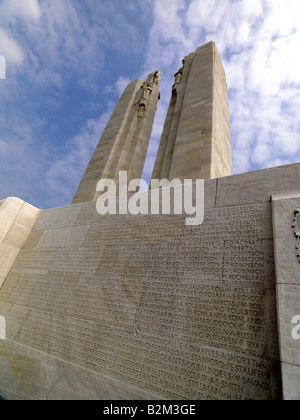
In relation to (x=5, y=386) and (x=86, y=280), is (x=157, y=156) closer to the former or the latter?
(x=86, y=280)

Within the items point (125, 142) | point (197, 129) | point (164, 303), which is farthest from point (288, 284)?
point (125, 142)

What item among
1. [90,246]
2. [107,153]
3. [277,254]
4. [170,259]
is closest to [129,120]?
[107,153]

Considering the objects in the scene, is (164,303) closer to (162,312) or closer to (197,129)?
(162,312)

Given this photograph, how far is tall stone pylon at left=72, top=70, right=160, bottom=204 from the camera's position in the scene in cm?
1048

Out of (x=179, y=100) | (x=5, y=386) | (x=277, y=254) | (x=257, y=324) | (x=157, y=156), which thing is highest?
(x=179, y=100)

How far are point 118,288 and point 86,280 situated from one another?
86 cm

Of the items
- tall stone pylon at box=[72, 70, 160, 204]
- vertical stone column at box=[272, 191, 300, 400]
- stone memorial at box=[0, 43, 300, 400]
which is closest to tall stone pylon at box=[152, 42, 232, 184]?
tall stone pylon at box=[72, 70, 160, 204]

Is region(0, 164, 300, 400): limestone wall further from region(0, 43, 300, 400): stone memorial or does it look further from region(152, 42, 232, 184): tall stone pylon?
region(152, 42, 232, 184): tall stone pylon

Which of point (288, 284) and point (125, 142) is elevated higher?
point (125, 142)

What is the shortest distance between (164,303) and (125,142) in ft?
32.0

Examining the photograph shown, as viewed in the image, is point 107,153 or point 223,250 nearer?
point 223,250

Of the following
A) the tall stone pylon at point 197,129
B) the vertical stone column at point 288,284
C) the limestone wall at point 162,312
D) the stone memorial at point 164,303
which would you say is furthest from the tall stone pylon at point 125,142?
the vertical stone column at point 288,284

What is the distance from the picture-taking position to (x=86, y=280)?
14.0 feet

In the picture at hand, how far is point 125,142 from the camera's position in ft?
37.8
